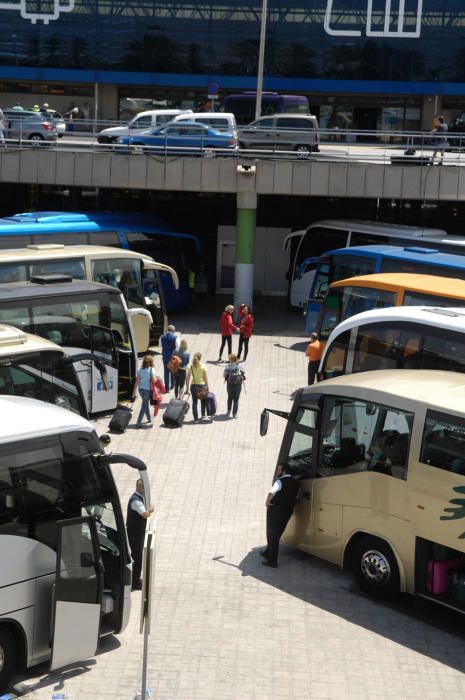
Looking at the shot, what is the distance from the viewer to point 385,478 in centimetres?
1266

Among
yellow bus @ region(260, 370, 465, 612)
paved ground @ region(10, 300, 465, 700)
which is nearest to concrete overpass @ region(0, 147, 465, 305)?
paved ground @ region(10, 300, 465, 700)

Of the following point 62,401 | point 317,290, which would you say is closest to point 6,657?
point 62,401

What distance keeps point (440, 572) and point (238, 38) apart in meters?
41.6

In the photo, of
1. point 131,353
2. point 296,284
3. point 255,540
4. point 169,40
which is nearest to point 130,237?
point 296,284

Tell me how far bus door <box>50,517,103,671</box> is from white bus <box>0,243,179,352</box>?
491 inches

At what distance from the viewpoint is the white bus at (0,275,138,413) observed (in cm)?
1889

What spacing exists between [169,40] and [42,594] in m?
43.1

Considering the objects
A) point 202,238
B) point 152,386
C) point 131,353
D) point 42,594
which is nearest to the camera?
point 42,594

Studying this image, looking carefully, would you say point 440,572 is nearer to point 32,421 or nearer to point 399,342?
point 32,421

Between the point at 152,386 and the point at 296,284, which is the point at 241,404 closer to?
the point at 152,386

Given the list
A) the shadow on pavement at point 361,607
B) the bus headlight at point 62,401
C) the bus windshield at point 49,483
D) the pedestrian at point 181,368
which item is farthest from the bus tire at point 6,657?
the pedestrian at point 181,368

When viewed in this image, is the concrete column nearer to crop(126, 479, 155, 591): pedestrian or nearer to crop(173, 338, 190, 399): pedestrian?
crop(173, 338, 190, 399): pedestrian

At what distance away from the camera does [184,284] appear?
3164 centimetres

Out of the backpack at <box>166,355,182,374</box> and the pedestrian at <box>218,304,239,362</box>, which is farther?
the pedestrian at <box>218,304,239,362</box>
